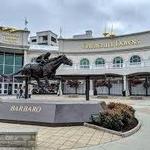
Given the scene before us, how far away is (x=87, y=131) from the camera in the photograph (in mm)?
12609

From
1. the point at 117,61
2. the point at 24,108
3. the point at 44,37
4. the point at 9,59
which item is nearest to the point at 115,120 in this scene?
the point at 24,108

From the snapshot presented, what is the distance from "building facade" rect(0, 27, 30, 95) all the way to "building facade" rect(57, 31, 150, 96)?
308 inches

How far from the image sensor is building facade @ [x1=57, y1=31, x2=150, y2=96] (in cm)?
4941

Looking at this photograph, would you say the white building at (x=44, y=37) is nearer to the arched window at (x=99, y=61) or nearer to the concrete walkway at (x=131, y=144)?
the arched window at (x=99, y=61)

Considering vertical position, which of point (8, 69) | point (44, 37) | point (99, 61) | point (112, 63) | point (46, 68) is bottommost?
point (46, 68)

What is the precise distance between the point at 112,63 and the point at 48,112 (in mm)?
40968

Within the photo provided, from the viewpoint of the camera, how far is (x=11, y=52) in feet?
185

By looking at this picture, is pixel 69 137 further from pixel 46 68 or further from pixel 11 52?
pixel 11 52

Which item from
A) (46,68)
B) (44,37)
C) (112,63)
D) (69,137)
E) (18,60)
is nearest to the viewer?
(69,137)

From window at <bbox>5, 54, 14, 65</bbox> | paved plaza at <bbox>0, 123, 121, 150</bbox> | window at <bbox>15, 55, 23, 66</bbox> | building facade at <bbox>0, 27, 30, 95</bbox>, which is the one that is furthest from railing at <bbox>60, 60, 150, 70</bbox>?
paved plaza at <bbox>0, 123, 121, 150</bbox>

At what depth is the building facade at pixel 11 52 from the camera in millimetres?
54375

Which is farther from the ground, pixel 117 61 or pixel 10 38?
pixel 10 38

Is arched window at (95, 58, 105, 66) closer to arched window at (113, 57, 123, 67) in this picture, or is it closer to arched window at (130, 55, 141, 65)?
arched window at (113, 57, 123, 67)

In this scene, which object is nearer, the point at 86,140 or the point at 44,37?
the point at 86,140
